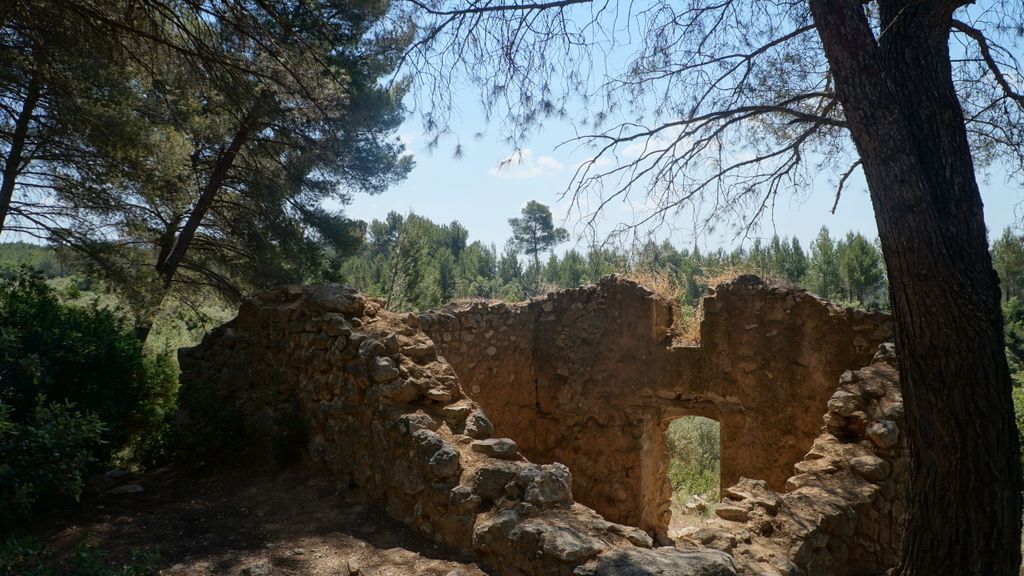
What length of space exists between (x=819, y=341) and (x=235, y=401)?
5752 mm

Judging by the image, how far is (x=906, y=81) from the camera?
3.03m

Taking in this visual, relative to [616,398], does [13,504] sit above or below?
below

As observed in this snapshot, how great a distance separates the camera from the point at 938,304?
9.35 ft

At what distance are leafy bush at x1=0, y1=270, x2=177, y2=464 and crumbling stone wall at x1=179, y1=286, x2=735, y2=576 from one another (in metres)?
0.47

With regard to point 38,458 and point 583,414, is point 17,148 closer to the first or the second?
point 38,458

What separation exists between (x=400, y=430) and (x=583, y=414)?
14.5 ft

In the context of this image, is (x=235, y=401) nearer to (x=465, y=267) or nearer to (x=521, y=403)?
(x=521, y=403)

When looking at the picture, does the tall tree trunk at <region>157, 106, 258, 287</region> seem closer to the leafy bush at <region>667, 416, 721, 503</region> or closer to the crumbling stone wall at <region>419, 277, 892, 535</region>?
the crumbling stone wall at <region>419, 277, 892, 535</region>

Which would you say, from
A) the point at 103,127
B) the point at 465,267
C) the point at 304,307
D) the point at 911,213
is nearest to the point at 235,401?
the point at 304,307

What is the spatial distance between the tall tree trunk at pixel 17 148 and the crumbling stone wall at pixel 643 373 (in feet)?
13.7

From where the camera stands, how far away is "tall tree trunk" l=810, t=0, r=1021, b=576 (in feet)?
9.17

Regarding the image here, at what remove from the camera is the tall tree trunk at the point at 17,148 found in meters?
5.44

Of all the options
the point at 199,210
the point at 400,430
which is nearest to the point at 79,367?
the point at 400,430

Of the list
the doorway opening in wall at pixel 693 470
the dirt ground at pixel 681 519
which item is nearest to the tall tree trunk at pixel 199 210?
the doorway opening in wall at pixel 693 470
